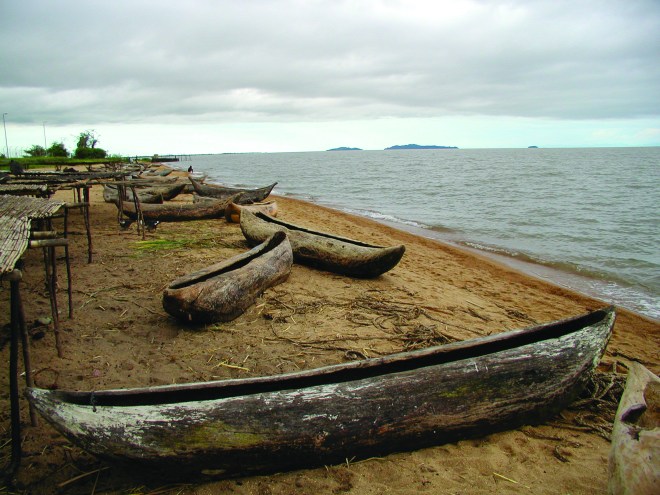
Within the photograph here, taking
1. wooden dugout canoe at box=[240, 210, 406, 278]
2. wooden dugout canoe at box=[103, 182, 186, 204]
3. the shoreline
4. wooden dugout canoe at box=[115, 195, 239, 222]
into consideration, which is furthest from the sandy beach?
wooden dugout canoe at box=[103, 182, 186, 204]

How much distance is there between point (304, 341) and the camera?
186 inches

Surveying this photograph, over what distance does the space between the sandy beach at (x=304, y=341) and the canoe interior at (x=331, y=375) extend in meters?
0.50

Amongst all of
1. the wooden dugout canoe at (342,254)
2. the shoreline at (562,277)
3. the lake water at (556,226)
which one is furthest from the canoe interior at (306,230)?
the lake water at (556,226)

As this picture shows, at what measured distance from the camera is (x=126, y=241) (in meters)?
8.99

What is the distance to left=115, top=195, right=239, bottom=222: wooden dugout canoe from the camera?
1196 cm

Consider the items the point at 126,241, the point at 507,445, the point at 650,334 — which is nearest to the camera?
the point at 507,445

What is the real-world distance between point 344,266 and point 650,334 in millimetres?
4559

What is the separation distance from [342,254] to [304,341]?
101 inches

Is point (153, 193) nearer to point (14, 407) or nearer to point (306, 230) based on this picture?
point (306, 230)

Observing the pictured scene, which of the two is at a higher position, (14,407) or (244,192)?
(244,192)

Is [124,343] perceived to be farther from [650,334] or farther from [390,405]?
[650,334]

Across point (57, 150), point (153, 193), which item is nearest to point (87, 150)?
point (57, 150)

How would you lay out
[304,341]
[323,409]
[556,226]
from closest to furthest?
[323,409]
[304,341]
[556,226]

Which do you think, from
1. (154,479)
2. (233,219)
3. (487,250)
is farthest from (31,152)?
(154,479)
